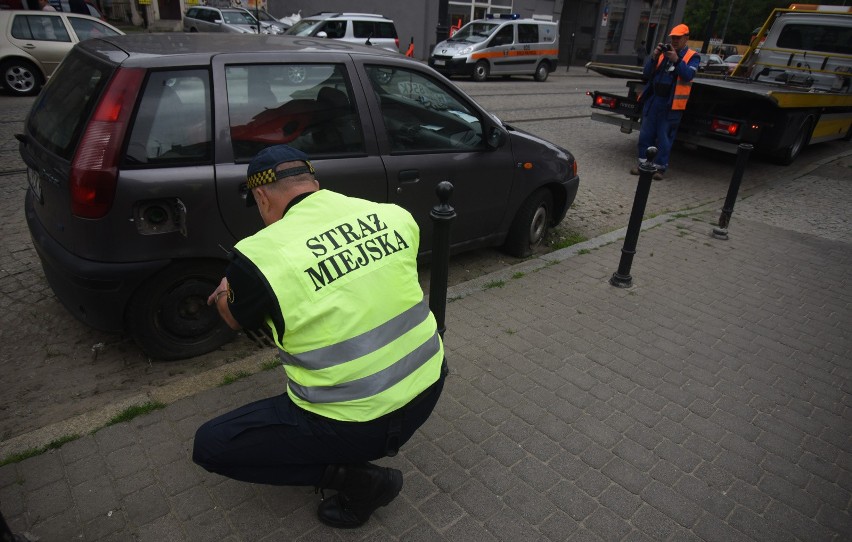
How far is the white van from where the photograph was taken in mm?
18156

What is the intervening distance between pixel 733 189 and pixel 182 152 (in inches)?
216

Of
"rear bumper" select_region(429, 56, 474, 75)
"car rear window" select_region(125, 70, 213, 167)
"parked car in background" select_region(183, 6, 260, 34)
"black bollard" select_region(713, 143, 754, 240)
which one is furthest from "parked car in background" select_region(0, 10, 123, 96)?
"black bollard" select_region(713, 143, 754, 240)

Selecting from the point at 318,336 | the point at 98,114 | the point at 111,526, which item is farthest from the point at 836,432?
the point at 98,114

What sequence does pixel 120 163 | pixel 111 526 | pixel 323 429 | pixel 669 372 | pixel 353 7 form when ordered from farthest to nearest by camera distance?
pixel 353 7 < pixel 669 372 < pixel 120 163 < pixel 111 526 < pixel 323 429

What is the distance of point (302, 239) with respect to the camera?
6.10 ft

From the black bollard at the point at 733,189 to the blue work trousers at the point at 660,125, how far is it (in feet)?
6.23

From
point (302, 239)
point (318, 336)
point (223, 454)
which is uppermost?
point (302, 239)

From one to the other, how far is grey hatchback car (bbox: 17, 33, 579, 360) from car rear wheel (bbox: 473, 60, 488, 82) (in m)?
15.3

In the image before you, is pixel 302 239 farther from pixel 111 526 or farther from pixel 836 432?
pixel 836 432

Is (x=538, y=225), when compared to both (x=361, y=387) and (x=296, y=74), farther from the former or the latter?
(x=361, y=387)

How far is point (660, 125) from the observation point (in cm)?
803

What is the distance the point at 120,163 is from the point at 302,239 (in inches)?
64.4

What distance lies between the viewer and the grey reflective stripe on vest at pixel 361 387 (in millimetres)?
1938

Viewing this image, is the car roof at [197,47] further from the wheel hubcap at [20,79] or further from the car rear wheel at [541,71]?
the car rear wheel at [541,71]
